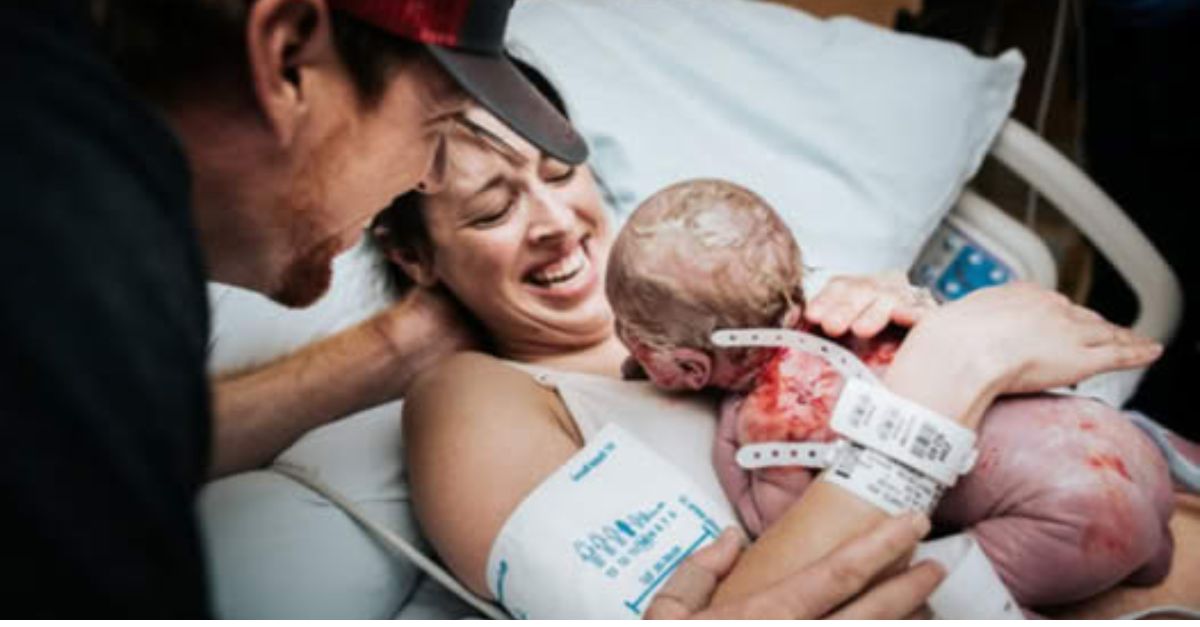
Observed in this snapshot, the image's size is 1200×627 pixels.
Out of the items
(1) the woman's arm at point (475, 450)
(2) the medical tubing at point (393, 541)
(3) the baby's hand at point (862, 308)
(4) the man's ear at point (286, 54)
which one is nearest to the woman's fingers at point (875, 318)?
(3) the baby's hand at point (862, 308)

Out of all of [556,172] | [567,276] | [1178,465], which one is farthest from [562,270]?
[1178,465]

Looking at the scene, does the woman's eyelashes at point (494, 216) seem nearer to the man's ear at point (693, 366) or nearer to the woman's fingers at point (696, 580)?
the man's ear at point (693, 366)

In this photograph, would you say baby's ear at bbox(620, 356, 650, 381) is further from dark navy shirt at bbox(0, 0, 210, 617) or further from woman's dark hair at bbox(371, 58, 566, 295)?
dark navy shirt at bbox(0, 0, 210, 617)

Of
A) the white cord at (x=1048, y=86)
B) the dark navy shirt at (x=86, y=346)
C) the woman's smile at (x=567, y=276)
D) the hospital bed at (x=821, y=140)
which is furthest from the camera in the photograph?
the white cord at (x=1048, y=86)

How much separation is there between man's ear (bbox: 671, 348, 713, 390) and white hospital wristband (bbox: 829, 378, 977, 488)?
0.52ft

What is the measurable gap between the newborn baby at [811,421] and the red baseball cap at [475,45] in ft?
0.57

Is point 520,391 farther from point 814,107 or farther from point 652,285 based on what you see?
point 814,107

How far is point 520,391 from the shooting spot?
46.6 inches

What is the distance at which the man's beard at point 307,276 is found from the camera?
92cm

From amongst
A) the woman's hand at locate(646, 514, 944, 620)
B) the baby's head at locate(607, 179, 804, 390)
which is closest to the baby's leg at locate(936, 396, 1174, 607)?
the woman's hand at locate(646, 514, 944, 620)

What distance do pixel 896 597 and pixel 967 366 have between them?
0.76 feet

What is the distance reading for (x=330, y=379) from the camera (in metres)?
1.32

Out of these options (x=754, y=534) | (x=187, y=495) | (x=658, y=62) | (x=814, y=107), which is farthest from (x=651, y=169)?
(x=187, y=495)

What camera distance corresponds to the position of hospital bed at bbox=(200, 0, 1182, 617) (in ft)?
4.78
